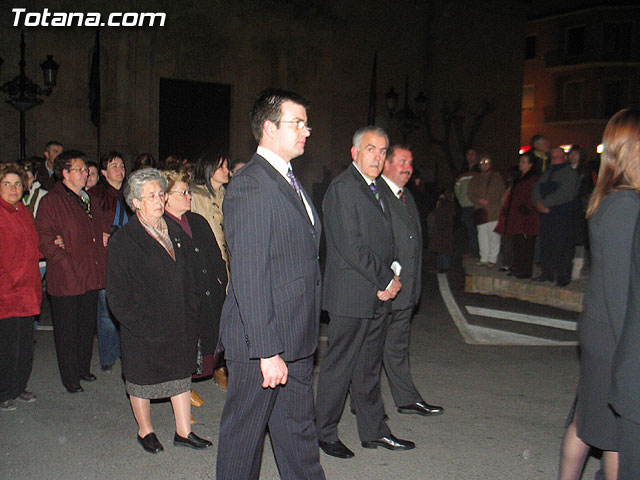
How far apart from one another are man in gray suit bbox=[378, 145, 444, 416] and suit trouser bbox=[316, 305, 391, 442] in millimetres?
544

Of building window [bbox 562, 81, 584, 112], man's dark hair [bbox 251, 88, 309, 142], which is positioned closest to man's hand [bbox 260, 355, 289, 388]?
man's dark hair [bbox 251, 88, 309, 142]

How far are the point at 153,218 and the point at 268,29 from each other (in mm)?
19024

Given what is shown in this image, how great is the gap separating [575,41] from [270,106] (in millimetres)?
47799

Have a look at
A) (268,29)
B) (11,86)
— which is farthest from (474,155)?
(268,29)

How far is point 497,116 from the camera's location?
100 ft

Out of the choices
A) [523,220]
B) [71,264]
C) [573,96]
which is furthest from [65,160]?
[573,96]

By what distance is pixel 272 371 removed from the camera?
3082mm

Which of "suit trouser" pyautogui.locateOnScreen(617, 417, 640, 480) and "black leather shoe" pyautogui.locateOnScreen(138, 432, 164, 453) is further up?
"suit trouser" pyautogui.locateOnScreen(617, 417, 640, 480)

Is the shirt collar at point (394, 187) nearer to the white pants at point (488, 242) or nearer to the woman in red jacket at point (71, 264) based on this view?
the woman in red jacket at point (71, 264)

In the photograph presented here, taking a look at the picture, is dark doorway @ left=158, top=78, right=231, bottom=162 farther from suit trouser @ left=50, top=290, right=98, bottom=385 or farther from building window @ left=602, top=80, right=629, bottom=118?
building window @ left=602, top=80, right=629, bottom=118

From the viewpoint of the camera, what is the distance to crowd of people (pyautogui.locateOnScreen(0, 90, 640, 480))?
121 inches

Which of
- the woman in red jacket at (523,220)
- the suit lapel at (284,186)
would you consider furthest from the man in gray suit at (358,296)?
the woman in red jacket at (523,220)

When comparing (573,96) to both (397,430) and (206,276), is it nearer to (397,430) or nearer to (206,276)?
(397,430)

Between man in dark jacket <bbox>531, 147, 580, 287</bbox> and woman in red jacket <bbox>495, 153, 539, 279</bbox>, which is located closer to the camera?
man in dark jacket <bbox>531, 147, 580, 287</bbox>
